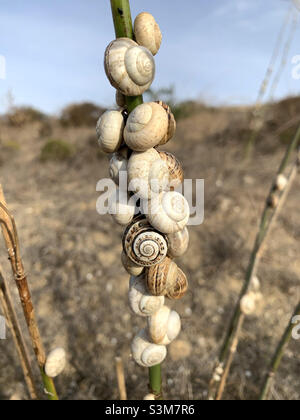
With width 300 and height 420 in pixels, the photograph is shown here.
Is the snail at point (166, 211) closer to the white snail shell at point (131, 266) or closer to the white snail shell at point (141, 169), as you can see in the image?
the white snail shell at point (141, 169)

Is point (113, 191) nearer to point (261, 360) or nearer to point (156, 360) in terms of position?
point (156, 360)

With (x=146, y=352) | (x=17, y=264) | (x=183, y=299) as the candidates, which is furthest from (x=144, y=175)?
(x=183, y=299)

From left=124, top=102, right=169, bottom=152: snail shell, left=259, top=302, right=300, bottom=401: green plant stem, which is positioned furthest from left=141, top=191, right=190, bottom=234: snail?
left=259, top=302, right=300, bottom=401: green plant stem

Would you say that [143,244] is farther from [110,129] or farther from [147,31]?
[147,31]

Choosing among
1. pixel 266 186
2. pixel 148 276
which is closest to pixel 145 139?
pixel 148 276

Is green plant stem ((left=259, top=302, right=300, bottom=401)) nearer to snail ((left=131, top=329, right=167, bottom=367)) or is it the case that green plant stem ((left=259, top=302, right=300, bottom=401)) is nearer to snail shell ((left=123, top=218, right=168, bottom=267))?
snail ((left=131, top=329, right=167, bottom=367))
